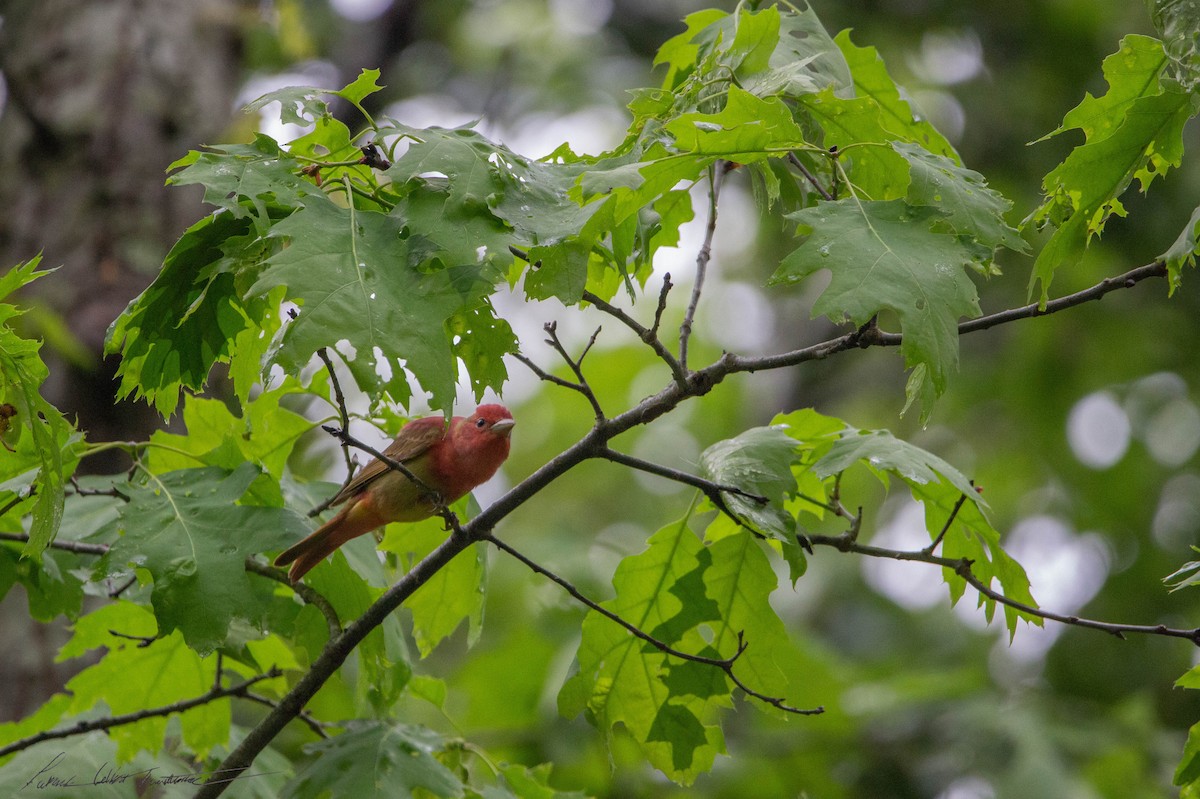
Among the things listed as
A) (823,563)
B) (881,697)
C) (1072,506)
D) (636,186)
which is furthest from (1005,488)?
(636,186)

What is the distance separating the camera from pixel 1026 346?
9.45 meters

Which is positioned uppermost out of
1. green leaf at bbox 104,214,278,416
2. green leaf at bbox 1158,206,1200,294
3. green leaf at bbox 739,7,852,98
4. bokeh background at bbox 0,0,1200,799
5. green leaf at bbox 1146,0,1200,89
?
green leaf at bbox 1146,0,1200,89

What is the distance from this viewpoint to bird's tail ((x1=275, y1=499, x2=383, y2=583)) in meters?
2.85

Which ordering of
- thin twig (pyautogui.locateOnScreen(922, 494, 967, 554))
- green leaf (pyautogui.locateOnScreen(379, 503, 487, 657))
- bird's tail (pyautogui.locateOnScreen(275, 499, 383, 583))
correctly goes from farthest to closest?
green leaf (pyautogui.locateOnScreen(379, 503, 487, 657))
bird's tail (pyautogui.locateOnScreen(275, 499, 383, 583))
thin twig (pyautogui.locateOnScreen(922, 494, 967, 554))

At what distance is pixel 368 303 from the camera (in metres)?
1.88

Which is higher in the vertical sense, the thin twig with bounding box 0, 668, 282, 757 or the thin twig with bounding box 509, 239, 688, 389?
the thin twig with bounding box 509, 239, 688, 389

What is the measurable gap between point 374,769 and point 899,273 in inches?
67.0

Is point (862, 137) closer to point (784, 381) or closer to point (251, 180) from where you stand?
point (251, 180)

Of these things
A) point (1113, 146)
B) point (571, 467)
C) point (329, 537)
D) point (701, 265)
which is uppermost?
point (1113, 146)

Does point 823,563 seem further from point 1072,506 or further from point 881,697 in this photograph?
point 881,697

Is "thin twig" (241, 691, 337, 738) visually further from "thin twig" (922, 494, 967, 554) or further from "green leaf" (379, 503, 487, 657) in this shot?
"thin twig" (922, 494, 967, 554)

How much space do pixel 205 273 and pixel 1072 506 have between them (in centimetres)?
1049

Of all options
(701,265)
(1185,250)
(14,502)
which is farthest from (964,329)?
(14,502)

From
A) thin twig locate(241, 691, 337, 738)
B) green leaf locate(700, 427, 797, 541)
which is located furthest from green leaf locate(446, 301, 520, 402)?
thin twig locate(241, 691, 337, 738)
